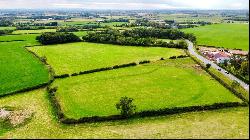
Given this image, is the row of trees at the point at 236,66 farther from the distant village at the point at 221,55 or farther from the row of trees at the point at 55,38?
the row of trees at the point at 55,38

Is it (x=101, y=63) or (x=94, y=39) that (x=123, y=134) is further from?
(x=94, y=39)

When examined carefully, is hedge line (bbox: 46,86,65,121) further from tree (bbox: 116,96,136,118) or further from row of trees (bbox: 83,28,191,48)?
row of trees (bbox: 83,28,191,48)

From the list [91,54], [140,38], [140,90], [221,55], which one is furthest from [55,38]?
[140,90]

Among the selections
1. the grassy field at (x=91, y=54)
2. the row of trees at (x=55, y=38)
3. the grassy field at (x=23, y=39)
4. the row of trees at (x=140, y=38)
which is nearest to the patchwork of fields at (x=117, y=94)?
the grassy field at (x=91, y=54)

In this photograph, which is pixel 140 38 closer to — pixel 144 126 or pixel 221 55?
pixel 221 55

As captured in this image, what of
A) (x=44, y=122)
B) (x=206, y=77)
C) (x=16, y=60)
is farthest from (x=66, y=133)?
(x=16, y=60)

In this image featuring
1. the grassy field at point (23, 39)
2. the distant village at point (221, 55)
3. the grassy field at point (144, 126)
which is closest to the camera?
the grassy field at point (144, 126)
